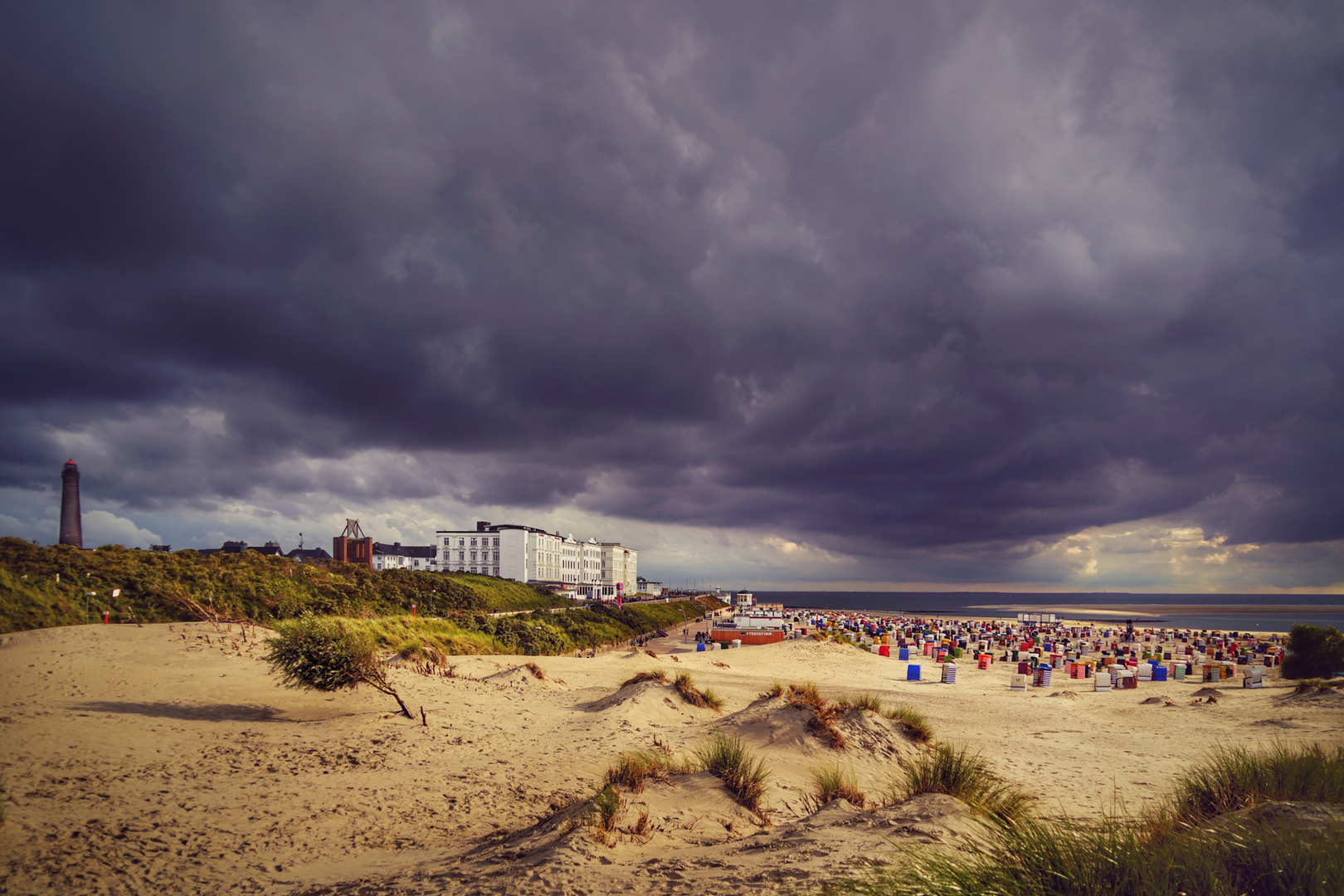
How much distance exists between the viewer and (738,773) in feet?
27.5

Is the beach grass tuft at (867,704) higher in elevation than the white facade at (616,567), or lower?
higher

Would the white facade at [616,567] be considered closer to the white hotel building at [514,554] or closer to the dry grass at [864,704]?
the white hotel building at [514,554]

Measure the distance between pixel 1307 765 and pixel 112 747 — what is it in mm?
16133

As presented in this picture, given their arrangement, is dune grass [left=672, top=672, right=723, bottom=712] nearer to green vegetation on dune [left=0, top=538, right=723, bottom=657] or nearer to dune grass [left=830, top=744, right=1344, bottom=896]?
green vegetation on dune [left=0, top=538, right=723, bottom=657]

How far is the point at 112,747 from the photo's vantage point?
32.2 ft

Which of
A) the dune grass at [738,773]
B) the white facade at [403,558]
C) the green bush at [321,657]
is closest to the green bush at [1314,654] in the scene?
the dune grass at [738,773]

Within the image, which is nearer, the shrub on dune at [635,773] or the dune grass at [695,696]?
the shrub on dune at [635,773]

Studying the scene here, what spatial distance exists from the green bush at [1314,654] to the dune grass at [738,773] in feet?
117

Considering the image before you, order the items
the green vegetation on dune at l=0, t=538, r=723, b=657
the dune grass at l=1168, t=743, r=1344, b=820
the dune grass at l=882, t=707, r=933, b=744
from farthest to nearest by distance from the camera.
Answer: the green vegetation on dune at l=0, t=538, r=723, b=657
the dune grass at l=882, t=707, r=933, b=744
the dune grass at l=1168, t=743, r=1344, b=820

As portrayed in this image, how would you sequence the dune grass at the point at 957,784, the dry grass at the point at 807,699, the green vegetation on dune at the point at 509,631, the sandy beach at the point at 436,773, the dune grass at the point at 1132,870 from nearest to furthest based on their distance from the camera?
the dune grass at the point at 1132,870 → the sandy beach at the point at 436,773 → the dune grass at the point at 957,784 → the dry grass at the point at 807,699 → the green vegetation on dune at the point at 509,631

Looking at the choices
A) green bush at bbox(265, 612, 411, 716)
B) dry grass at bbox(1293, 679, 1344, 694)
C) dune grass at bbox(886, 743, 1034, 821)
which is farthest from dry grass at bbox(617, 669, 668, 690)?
dry grass at bbox(1293, 679, 1344, 694)

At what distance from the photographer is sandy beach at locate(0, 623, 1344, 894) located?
550cm

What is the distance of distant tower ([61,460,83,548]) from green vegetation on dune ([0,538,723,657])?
2494 centimetres

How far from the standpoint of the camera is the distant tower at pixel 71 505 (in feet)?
171
